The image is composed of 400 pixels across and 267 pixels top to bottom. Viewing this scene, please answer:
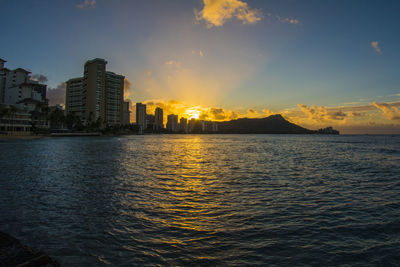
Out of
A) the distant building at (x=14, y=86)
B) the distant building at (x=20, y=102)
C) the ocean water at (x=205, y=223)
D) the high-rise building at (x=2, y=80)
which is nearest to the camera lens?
the ocean water at (x=205, y=223)

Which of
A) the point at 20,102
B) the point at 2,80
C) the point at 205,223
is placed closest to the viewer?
the point at 205,223

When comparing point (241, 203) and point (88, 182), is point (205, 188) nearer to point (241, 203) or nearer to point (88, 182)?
point (241, 203)

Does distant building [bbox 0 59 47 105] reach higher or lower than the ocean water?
higher

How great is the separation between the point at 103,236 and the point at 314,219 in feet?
29.0

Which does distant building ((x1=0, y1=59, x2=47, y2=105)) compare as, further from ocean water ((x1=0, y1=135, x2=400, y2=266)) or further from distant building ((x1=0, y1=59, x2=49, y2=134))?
ocean water ((x1=0, y1=135, x2=400, y2=266))

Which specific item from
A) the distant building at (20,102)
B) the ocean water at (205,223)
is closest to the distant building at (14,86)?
the distant building at (20,102)

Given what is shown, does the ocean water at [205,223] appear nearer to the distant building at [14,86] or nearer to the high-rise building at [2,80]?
the distant building at [14,86]

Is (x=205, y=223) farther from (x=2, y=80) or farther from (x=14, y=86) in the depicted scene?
(x=2, y=80)

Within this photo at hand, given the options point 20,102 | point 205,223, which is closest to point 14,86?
point 20,102

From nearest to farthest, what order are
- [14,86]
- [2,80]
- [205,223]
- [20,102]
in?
[205,223] < [20,102] < [14,86] < [2,80]

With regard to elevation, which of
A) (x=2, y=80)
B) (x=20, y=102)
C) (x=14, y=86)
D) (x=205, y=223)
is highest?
(x=2, y=80)

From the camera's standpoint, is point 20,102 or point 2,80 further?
point 2,80

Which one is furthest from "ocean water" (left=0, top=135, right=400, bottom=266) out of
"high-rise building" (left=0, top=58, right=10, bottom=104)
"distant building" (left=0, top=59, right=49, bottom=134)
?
"high-rise building" (left=0, top=58, right=10, bottom=104)

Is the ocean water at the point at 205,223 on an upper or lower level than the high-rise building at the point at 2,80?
lower
